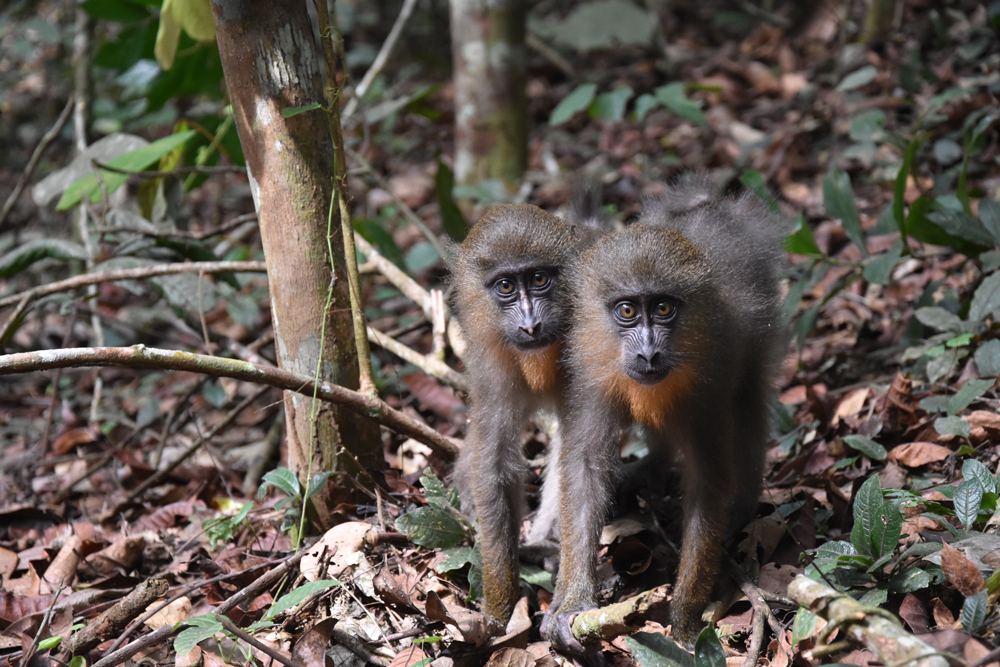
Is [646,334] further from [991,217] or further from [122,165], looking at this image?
[122,165]

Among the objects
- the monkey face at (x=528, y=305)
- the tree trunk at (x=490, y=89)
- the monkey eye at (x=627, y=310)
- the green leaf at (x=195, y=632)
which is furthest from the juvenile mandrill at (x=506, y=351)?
the tree trunk at (x=490, y=89)

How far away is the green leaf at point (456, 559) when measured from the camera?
4.20m

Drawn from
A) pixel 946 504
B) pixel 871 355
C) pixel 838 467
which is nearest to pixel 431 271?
pixel 871 355

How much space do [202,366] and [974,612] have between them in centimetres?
316

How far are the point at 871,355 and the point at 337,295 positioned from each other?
13.1 ft

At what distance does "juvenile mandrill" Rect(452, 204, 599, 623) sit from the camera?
166 inches

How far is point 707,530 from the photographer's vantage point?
12.8 feet

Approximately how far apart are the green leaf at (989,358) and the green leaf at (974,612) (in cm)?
229

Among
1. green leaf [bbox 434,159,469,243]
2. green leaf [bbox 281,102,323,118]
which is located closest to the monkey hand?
green leaf [bbox 281,102,323,118]

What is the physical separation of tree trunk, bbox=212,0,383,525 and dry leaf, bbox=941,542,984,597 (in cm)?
282

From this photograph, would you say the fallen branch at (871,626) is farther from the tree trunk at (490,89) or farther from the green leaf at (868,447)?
the tree trunk at (490,89)

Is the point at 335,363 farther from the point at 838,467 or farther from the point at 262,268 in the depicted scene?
the point at 838,467

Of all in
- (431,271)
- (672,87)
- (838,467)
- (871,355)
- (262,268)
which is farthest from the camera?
(431,271)

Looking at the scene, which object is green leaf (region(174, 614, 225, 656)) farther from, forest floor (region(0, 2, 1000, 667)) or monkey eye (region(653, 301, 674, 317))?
monkey eye (region(653, 301, 674, 317))
